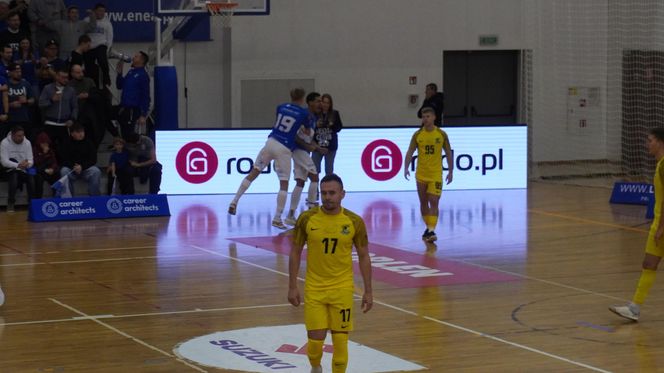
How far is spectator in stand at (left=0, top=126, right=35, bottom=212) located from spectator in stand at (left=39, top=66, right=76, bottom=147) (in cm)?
104

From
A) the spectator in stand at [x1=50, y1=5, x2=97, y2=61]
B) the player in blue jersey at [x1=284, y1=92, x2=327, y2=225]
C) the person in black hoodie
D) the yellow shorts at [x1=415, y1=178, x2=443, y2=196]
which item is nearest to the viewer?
the yellow shorts at [x1=415, y1=178, x2=443, y2=196]

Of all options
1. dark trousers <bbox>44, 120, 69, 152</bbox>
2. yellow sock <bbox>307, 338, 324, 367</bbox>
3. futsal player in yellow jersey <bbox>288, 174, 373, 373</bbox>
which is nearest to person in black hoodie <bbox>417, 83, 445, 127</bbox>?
dark trousers <bbox>44, 120, 69, 152</bbox>

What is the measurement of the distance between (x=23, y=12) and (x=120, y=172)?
4.97 meters

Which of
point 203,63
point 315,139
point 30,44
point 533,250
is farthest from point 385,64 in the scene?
point 533,250

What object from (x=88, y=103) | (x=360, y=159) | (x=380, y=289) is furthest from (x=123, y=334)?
(x=360, y=159)

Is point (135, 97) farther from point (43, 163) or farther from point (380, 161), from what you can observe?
point (380, 161)

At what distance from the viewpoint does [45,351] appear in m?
10.8

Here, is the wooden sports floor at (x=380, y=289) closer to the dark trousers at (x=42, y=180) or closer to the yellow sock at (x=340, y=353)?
the dark trousers at (x=42, y=180)

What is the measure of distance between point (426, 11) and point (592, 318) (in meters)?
18.6

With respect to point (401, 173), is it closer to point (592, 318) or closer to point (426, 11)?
point (426, 11)

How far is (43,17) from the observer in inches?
971

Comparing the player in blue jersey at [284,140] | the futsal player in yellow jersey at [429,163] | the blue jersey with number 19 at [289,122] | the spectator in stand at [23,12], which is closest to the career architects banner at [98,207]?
the player in blue jersey at [284,140]

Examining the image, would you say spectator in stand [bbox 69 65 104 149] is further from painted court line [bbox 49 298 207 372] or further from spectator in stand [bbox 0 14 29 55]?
painted court line [bbox 49 298 207 372]

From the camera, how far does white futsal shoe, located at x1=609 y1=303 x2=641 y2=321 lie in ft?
39.6
